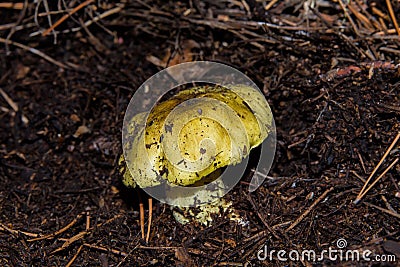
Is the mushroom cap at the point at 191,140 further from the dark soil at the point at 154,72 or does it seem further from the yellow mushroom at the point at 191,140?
the dark soil at the point at 154,72

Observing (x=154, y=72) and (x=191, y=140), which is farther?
(x=154, y=72)

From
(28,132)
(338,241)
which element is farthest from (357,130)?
(28,132)

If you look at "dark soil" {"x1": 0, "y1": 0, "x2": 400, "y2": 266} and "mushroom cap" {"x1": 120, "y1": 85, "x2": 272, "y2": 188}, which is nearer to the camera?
"mushroom cap" {"x1": 120, "y1": 85, "x2": 272, "y2": 188}

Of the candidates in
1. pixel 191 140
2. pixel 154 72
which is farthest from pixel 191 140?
pixel 154 72

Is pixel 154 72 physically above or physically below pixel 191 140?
below

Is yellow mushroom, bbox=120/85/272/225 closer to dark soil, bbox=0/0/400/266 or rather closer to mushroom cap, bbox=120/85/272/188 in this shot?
mushroom cap, bbox=120/85/272/188

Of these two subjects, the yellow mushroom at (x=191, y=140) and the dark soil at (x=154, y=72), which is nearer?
the yellow mushroom at (x=191, y=140)

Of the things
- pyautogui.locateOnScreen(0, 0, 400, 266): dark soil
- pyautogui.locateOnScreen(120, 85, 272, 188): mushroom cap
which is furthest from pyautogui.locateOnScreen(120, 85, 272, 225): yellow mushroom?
pyautogui.locateOnScreen(0, 0, 400, 266): dark soil

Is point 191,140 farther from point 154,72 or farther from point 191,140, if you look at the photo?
point 154,72

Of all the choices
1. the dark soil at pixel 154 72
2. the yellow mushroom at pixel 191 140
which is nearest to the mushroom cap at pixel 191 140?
the yellow mushroom at pixel 191 140
